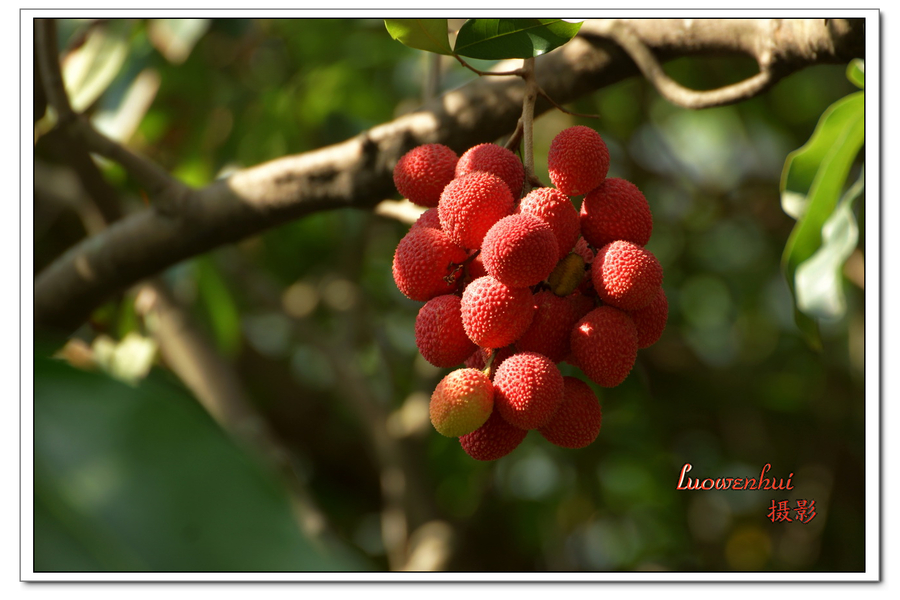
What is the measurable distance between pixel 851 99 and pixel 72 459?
3.07 feet

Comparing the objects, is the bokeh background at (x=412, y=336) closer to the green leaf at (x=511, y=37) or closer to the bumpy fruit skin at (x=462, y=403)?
the green leaf at (x=511, y=37)

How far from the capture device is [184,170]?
1601mm

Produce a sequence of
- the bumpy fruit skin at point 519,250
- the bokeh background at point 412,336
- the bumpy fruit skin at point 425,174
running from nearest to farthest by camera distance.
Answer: the bumpy fruit skin at point 519,250, the bumpy fruit skin at point 425,174, the bokeh background at point 412,336

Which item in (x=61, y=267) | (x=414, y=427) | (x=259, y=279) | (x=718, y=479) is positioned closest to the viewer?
(x=61, y=267)

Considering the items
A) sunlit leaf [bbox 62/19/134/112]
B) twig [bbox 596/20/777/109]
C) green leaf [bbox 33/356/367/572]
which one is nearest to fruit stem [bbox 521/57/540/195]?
twig [bbox 596/20/777/109]

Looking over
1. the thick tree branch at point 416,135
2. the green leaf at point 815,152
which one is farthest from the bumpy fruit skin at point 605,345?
the green leaf at point 815,152

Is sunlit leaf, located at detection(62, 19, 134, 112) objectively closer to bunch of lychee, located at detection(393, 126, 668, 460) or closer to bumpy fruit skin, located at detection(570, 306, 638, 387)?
bunch of lychee, located at detection(393, 126, 668, 460)

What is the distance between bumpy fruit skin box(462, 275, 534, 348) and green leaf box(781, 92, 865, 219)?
54 cm

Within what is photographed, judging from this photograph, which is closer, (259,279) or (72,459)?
(72,459)

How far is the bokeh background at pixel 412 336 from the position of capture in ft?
5.08

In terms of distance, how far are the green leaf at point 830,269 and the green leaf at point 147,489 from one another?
72cm

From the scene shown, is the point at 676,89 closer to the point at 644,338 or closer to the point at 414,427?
the point at 644,338

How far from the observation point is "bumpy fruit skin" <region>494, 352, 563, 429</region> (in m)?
0.51
